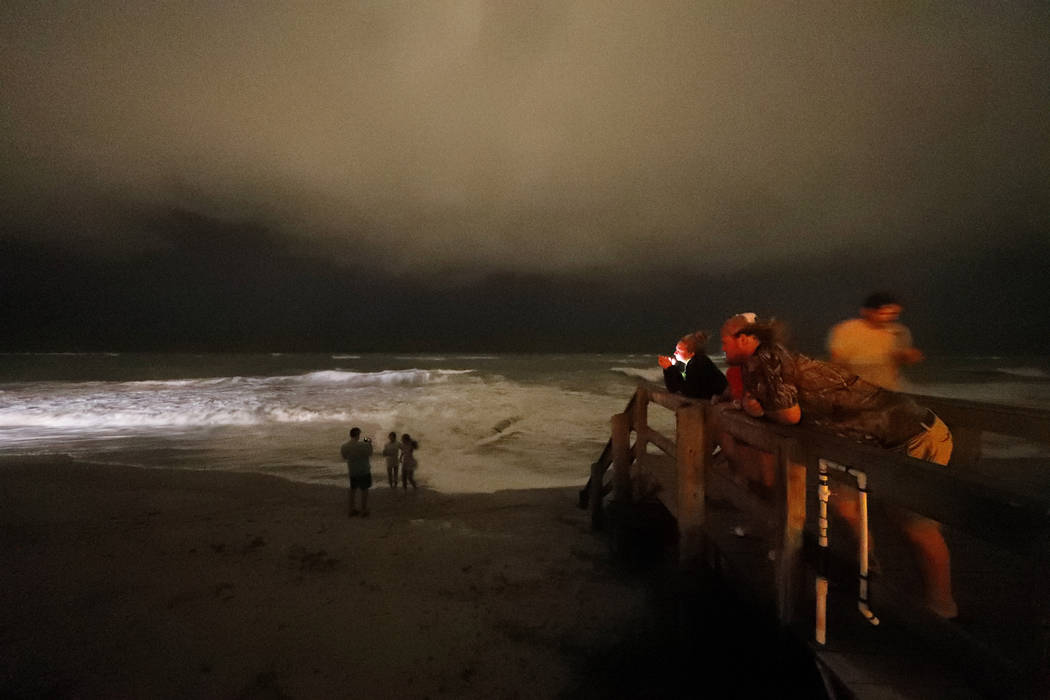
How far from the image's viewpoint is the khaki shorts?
3.40m

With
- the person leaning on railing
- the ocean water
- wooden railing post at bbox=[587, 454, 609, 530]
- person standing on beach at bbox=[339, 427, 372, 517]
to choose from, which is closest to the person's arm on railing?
the person leaning on railing

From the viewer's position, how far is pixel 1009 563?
16.3ft

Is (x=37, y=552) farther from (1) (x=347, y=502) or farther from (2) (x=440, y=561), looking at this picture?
(2) (x=440, y=561)

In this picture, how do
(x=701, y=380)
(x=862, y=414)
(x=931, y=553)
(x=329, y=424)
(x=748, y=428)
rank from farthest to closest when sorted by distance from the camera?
(x=329, y=424), (x=701, y=380), (x=748, y=428), (x=862, y=414), (x=931, y=553)

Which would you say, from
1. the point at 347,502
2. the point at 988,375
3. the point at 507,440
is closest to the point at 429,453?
the point at 507,440

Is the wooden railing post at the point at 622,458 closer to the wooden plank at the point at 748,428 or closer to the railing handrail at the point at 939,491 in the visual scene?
the wooden plank at the point at 748,428

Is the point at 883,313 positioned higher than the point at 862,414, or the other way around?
the point at 883,313

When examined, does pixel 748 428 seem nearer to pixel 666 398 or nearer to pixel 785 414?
pixel 785 414

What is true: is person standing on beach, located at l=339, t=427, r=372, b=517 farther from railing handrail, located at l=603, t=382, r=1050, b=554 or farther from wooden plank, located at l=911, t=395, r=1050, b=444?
wooden plank, located at l=911, t=395, r=1050, b=444

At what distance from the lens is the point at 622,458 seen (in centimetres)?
757

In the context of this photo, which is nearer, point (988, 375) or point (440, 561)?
point (440, 561)

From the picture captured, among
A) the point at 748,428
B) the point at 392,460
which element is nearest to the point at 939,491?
the point at 748,428

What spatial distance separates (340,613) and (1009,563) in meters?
6.53

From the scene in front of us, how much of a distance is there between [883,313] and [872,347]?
301 mm
